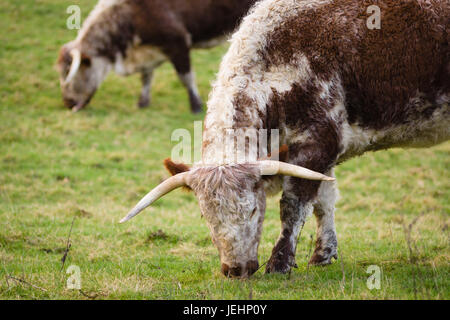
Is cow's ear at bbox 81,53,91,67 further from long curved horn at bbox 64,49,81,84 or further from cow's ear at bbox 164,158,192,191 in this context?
cow's ear at bbox 164,158,192,191

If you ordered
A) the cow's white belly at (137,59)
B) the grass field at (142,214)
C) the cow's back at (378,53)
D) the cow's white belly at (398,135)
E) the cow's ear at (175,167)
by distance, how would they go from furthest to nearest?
the cow's white belly at (137,59) < the cow's white belly at (398,135) < the cow's back at (378,53) < the cow's ear at (175,167) < the grass field at (142,214)

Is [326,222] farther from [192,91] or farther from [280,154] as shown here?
[192,91]

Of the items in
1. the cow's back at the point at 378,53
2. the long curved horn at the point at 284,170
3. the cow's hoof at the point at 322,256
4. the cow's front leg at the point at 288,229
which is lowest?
the cow's hoof at the point at 322,256

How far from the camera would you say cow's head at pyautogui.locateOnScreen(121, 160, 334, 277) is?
454 cm

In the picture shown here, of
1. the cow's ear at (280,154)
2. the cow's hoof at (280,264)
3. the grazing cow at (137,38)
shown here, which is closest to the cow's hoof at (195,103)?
the grazing cow at (137,38)

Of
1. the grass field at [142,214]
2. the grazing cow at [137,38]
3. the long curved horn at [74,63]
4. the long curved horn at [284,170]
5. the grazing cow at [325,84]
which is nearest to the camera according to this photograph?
the long curved horn at [284,170]

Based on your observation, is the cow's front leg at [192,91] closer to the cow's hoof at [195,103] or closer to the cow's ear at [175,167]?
the cow's hoof at [195,103]

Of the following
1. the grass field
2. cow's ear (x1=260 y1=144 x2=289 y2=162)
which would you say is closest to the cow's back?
cow's ear (x1=260 y1=144 x2=289 y2=162)

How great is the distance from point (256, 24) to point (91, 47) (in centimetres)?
954

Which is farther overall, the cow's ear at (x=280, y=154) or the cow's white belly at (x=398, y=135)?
the cow's white belly at (x=398, y=135)

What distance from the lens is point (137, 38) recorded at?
14.1 m

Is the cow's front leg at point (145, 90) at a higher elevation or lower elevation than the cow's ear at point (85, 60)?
lower

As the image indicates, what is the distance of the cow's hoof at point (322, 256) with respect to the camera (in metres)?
5.86

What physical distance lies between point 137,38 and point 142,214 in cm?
661
